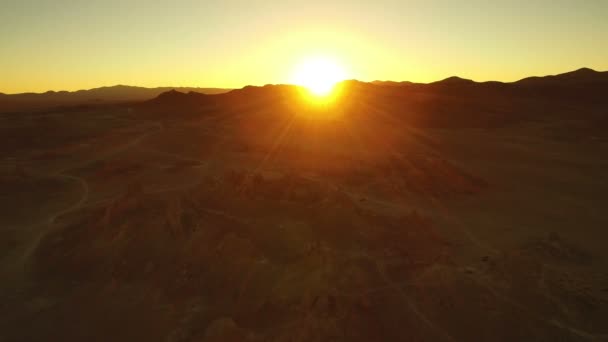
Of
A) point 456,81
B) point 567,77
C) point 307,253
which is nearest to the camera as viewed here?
point 307,253

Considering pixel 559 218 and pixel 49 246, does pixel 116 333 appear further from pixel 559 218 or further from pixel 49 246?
pixel 559 218

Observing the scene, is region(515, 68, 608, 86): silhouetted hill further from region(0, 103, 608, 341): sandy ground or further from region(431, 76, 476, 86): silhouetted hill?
region(0, 103, 608, 341): sandy ground

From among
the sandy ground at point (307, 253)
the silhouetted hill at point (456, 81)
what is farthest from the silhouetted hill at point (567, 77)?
the sandy ground at point (307, 253)

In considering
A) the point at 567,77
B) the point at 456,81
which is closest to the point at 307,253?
the point at 456,81

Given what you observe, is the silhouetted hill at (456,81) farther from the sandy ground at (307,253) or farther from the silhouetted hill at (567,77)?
the sandy ground at (307,253)

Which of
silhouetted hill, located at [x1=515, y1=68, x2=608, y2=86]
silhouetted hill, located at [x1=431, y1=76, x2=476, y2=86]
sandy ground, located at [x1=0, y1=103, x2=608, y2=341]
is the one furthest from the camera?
silhouetted hill, located at [x1=431, y1=76, x2=476, y2=86]

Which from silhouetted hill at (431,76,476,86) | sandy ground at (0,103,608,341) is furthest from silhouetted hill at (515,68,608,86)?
sandy ground at (0,103,608,341)

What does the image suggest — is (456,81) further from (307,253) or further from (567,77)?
(307,253)

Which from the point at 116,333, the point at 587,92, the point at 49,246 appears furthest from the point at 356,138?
the point at 587,92

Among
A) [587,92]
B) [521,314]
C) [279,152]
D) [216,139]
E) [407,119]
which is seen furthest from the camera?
[587,92]

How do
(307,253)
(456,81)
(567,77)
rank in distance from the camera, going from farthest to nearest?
(456,81) → (567,77) → (307,253)

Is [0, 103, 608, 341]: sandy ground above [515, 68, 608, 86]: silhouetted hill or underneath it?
underneath
